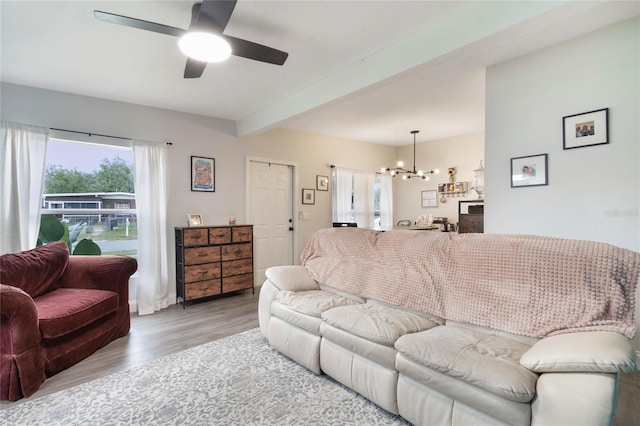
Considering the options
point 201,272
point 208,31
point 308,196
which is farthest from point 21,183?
point 308,196

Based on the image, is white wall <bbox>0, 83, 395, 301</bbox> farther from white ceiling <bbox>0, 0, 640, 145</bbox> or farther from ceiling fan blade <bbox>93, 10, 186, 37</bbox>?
ceiling fan blade <bbox>93, 10, 186, 37</bbox>

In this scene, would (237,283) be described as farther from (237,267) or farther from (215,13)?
(215,13)

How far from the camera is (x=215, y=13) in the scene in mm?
1807

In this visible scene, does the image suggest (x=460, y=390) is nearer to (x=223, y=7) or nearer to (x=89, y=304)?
(x=223, y=7)

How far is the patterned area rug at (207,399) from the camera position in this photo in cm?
183

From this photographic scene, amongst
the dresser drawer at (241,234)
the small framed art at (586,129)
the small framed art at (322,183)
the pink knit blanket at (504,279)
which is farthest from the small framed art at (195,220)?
the small framed art at (586,129)

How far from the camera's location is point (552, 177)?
270 centimetres

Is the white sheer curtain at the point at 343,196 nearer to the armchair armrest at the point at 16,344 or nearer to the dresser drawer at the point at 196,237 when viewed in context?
the dresser drawer at the point at 196,237

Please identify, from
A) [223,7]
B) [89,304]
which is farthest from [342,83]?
[89,304]

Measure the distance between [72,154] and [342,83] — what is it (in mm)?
3180

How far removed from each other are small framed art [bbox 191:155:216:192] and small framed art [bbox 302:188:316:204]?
63.3 inches

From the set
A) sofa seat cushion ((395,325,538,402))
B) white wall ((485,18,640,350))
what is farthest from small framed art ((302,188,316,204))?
sofa seat cushion ((395,325,538,402))

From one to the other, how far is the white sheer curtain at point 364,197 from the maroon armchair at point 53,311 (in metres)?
4.17

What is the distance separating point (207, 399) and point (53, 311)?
1.36 metres
